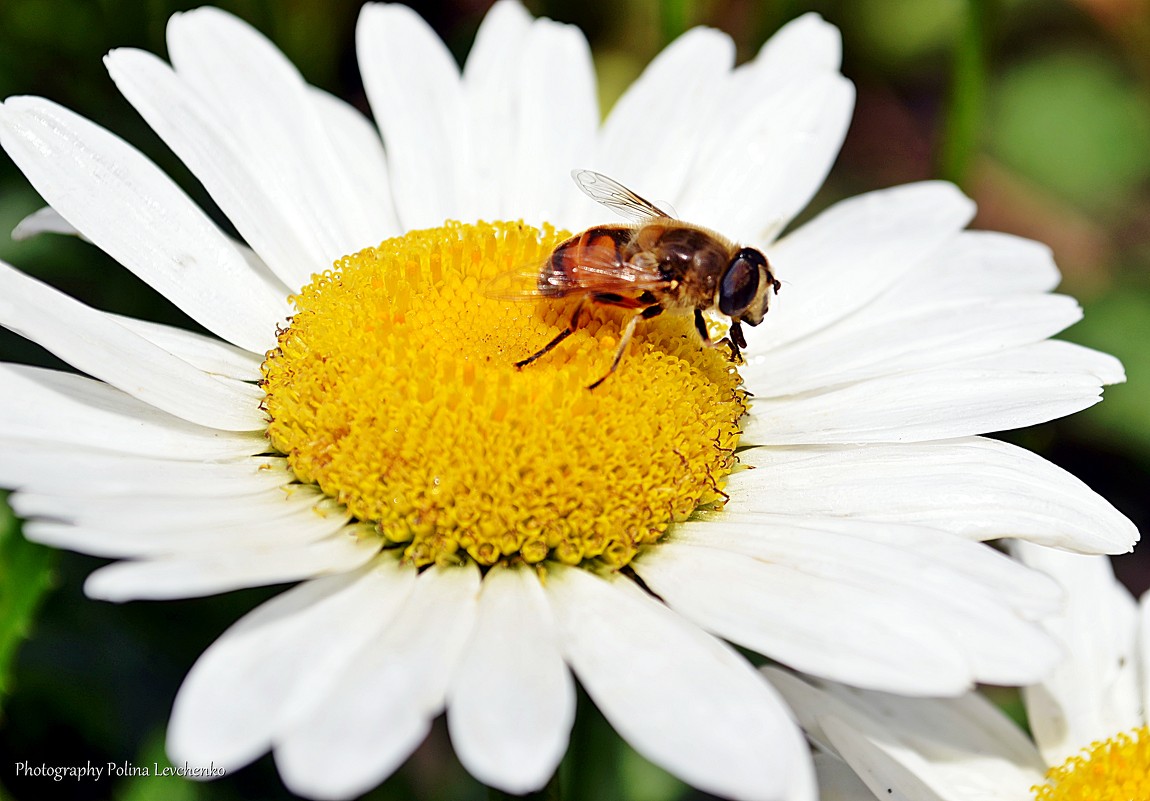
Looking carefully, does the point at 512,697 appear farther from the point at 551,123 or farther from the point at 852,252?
the point at 551,123

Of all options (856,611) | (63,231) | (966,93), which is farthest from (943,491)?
(63,231)

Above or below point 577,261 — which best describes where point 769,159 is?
below

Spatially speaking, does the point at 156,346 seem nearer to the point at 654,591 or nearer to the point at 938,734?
the point at 654,591

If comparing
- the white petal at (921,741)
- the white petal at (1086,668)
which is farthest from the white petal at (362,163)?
the white petal at (1086,668)

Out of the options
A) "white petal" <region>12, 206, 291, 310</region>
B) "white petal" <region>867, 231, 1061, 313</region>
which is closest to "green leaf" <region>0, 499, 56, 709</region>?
"white petal" <region>12, 206, 291, 310</region>

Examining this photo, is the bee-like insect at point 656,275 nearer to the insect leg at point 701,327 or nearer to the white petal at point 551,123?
the insect leg at point 701,327

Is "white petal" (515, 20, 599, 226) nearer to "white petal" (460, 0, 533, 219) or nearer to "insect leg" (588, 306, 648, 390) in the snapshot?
"white petal" (460, 0, 533, 219)

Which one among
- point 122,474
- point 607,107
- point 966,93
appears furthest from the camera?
point 607,107
